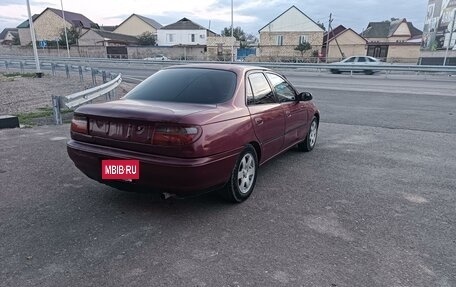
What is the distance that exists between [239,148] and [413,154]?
394 centimetres

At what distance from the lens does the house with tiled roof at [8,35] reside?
86162 mm

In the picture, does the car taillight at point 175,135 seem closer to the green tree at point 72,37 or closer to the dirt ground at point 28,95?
the dirt ground at point 28,95

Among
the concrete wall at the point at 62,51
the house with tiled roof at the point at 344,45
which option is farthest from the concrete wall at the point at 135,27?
the house with tiled roof at the point at 344,45

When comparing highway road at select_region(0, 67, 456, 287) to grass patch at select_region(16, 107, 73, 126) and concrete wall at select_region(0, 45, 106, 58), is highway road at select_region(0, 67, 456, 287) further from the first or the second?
concrete wall at select_region(0, 45, 106, 58)

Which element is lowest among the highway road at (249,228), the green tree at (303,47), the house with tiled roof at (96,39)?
the highway road at (249,228)

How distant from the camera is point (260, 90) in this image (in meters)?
4.56

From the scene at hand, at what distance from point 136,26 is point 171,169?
84748 mm

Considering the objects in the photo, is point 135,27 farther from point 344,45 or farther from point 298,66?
point 298,66

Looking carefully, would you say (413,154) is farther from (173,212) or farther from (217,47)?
(217,47)

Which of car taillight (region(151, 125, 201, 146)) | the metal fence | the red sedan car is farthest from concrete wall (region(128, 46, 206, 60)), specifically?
car taillight (region(151, 125, 201, 146))

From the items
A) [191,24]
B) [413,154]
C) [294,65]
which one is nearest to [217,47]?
[191,24]

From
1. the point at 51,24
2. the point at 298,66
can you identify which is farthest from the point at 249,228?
the point at 51,24

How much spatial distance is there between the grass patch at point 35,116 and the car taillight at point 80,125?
190 inches

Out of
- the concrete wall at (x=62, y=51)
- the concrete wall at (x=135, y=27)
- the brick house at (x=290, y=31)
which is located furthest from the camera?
the concrete wall at (x=135, y=27)
